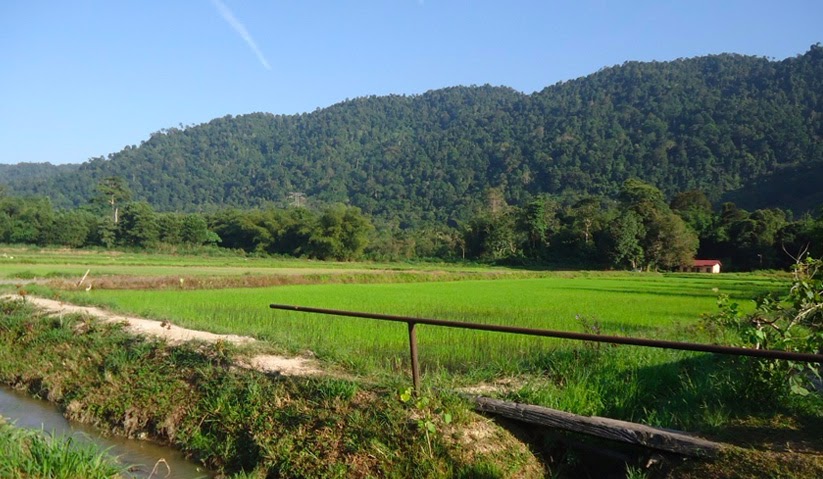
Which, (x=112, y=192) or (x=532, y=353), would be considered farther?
(x=112, y=192)

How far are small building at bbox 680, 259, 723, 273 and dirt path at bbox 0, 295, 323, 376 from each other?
55250 mm

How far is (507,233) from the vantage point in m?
66.8

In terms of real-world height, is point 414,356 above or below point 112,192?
below

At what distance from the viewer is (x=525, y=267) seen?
55625 mm

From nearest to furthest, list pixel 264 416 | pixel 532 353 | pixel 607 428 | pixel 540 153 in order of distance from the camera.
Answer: pixel 607 428 → pixel 264 416 → pixel 532 353 → pixel 540 153

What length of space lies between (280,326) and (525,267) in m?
46.1

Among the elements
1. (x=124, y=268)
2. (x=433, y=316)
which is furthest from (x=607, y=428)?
(x=124, y=268)

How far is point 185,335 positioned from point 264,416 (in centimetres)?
409

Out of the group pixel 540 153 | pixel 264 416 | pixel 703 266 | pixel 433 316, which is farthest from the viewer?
pixel 540 153

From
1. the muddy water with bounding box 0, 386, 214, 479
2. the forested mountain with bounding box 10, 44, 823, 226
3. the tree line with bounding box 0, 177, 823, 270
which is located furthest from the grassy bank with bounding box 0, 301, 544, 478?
the forested mountain with bounding box 10, 44, 823, 226

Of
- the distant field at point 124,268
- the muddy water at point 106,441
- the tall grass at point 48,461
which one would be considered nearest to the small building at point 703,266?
the distant field at point 124,268

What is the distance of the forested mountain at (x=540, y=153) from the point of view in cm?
11075

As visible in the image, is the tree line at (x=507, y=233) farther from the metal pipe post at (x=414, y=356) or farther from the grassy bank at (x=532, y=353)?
the metal pipe post at (x=414, y=356)

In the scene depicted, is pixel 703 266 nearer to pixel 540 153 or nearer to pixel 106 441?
pixel 106 441
